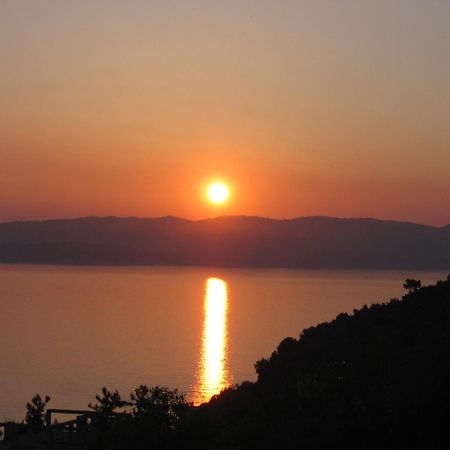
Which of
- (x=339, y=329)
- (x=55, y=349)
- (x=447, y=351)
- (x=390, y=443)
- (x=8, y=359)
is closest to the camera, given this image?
(x=390, y=443)

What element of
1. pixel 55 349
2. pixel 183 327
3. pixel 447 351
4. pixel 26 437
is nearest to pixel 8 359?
pixel 55 349

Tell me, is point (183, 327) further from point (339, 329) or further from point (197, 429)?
point (197, 429)

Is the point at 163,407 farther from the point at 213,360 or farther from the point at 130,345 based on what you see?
the point at 130,345

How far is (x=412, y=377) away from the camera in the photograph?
1880 cm

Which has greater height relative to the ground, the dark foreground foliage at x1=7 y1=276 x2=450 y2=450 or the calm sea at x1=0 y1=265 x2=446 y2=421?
the calm sea at x1=0 y1=265 x2=446 y2=421

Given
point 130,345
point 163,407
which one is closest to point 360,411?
point 163,407

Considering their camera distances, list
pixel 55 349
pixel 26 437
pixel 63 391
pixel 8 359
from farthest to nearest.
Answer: pixel 55 349
pixel 8 359
pixel 63 391
pixel 26 437

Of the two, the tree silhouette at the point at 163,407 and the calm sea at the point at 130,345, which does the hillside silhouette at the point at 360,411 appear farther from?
the calm sea at the point at 130,345

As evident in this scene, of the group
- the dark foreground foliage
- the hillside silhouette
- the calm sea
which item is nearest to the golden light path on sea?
the calm sea

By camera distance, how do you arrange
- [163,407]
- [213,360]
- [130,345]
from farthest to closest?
[130,345] < [213,360] < [163,407]

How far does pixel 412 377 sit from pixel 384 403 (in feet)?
6.92

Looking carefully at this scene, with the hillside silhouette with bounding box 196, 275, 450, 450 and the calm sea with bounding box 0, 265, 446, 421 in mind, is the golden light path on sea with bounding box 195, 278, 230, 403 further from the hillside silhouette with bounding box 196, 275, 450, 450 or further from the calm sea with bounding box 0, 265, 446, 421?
the hillside silhouette with bounding box 196, 275, 450, 450

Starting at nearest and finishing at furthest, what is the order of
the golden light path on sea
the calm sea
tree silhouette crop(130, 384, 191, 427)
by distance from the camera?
tree silhouette crop(130, 384, 191, 427)
the calm sea
the golden light path on sea

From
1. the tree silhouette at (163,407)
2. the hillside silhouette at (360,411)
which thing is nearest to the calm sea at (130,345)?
the hillside silhouette at (360,411)
